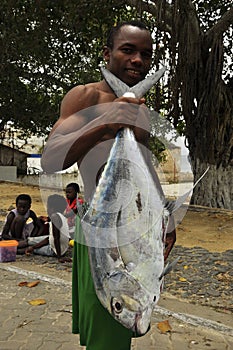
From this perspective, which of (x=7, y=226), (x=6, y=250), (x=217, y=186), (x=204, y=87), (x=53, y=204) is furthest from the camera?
(x=217, y=186)

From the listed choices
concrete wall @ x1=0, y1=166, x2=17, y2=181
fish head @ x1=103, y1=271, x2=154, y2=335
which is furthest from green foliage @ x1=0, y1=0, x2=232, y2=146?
fish head @ x1=103, y1=271, x2=154, y2=335

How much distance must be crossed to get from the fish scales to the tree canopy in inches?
198

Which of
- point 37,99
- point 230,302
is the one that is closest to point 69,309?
point 230,302

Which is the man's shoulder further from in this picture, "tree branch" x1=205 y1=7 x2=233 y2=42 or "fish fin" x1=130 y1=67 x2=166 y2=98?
"tree branch" x1=205 y1=7 x2=233 y2=42

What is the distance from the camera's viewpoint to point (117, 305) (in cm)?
141

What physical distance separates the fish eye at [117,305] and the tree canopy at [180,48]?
17.3ft

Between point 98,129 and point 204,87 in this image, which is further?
point 204,87

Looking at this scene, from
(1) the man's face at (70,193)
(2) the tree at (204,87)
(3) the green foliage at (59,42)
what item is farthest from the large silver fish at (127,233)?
(2) the tree at (204,87)

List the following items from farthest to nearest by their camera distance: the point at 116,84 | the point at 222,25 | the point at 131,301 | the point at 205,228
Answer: the point at 222,25 → the point at 205,228 → the point at 116,84 → the point at 131,301

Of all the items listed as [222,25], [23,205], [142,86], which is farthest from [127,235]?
[222,25]

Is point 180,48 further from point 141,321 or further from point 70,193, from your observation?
point 141,321

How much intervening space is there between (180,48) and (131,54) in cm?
605

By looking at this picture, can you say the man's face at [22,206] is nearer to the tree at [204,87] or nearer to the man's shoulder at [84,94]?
the tree at [204,87]

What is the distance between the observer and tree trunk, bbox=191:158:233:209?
8828 millimetres
